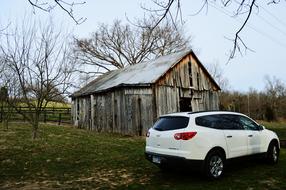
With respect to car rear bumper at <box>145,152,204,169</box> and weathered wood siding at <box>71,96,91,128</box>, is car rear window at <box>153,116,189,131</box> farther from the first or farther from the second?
weathered wood siding at <box>71,96,91,128</box>

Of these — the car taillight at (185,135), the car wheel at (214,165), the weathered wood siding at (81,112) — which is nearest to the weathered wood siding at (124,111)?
the weathered wood siding at (81,112)

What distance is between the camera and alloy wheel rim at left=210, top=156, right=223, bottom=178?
837 cm

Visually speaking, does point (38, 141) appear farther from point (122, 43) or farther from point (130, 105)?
point (122, 43)

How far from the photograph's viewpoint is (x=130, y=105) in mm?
21469

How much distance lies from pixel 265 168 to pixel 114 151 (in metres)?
6.71

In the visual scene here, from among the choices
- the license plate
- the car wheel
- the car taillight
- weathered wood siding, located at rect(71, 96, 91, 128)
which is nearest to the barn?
weathered wood siding, located at rect(71, 96, 91, 128)

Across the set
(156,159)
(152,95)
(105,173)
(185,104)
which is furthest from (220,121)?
(185,104)

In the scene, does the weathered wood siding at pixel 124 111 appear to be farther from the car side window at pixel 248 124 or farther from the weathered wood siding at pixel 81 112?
the car side window at pixel 248 124

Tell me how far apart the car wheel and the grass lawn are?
0.20 metres

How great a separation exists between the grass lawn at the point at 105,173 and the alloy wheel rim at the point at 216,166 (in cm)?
21

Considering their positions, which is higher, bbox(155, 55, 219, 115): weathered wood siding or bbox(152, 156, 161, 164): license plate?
bbox(155, 55, 219, 115): weathered wood siding

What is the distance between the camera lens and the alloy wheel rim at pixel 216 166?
27.5 feet

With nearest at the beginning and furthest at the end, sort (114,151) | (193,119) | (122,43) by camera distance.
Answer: (193,119) < (114,151) < (122,43)

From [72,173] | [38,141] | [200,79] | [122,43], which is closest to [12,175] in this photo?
[72,173]
